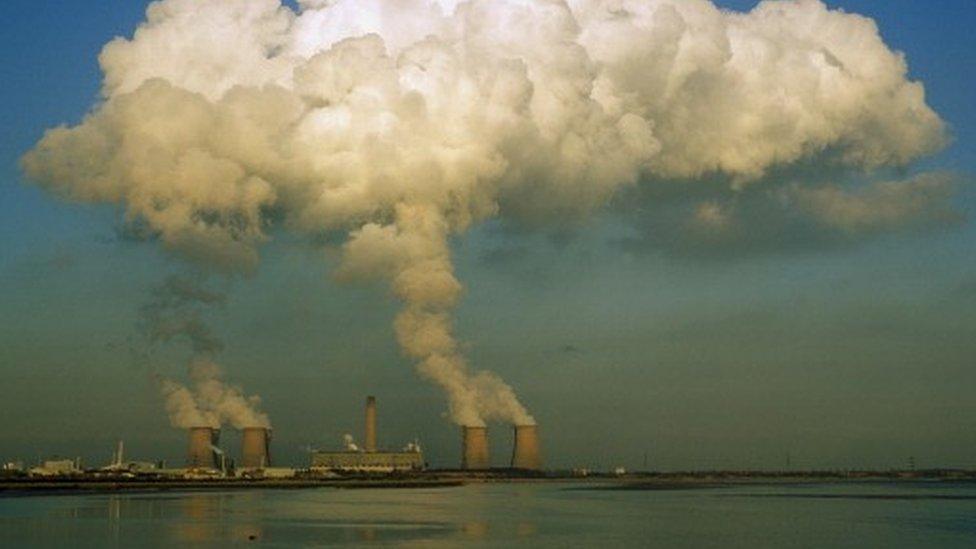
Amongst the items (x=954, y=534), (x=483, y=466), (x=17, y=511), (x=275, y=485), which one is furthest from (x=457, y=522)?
(x=483, y=466)

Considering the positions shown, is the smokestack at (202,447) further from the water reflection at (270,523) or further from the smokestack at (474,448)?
the water reflection at (270,523)

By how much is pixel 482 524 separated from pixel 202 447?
107153mm

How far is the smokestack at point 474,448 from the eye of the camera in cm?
16125

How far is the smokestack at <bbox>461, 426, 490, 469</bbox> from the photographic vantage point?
161250 mm

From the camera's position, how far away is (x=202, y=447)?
16762 centimetres

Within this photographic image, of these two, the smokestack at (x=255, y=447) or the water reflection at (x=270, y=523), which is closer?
the water reflection at (x=270, y=523)

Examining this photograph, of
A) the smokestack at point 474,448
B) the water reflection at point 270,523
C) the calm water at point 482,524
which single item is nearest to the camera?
the calm water at point 482,524

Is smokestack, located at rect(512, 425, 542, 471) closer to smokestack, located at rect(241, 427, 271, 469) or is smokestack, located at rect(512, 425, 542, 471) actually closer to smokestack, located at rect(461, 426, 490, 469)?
smokestack, located at rect(461, 426, 490, 469)

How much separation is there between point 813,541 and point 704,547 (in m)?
6.76

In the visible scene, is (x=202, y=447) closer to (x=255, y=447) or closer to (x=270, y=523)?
(x=255, y=447)

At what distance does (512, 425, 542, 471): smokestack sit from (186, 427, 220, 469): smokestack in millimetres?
41914

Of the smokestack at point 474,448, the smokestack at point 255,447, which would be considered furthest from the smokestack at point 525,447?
the smokestack at point 255,447

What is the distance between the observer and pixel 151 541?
183ft

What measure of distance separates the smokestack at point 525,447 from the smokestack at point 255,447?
3557 centimetres
